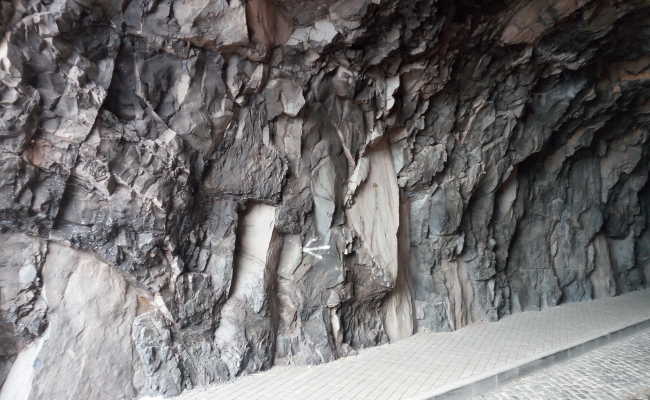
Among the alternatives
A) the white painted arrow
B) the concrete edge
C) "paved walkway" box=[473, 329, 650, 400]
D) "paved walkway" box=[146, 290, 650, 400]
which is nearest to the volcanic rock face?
the white painted arrow

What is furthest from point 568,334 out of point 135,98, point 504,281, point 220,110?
point 135,98

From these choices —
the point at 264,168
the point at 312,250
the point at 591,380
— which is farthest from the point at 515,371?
the point at 264,168

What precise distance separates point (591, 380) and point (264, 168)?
6044 millimetres

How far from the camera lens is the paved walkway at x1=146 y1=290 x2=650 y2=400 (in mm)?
5891

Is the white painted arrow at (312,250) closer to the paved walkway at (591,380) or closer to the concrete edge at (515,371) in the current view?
the concrete edge at (515,371)

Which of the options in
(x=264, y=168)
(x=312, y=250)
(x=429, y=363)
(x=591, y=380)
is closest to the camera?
(x=591, y=380)

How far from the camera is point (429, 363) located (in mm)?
7039

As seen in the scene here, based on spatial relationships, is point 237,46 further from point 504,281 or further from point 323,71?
point 504,281

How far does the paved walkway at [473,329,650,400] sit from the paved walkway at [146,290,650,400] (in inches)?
11.4

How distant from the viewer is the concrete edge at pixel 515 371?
5758 millimetres

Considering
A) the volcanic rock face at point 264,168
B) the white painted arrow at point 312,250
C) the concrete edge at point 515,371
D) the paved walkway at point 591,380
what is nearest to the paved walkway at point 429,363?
the concrete edge at point 515,371

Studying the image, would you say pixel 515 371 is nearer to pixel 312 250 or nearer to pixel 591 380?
pixel 591 380

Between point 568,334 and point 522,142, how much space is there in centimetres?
468

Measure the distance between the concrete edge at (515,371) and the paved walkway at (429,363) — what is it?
0.14ft
